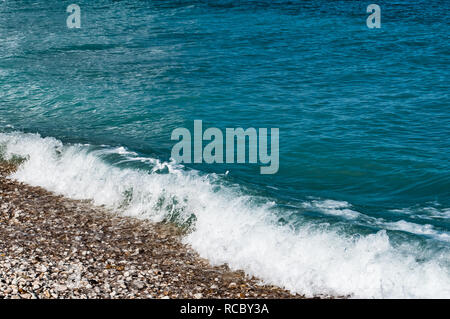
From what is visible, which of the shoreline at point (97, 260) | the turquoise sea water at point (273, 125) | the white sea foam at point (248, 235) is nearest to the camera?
the shoreline at point (97, 260)

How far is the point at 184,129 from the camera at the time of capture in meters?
22.1

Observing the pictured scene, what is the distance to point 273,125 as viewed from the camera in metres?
22.0

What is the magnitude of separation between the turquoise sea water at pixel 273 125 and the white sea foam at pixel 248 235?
0.13ft

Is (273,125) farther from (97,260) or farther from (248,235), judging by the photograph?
(97,260)

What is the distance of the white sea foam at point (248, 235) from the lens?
41.0 ft

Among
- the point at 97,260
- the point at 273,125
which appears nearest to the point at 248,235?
the point at 97,260

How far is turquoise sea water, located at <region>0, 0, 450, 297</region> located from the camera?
13.8 meters

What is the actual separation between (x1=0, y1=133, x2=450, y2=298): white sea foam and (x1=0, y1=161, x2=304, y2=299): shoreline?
1.74ft

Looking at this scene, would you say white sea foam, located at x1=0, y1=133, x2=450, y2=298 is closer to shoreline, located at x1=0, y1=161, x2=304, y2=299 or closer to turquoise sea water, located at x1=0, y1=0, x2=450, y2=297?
turquoise sea water, located at x1=0, y1=0, x2=450, y2=297

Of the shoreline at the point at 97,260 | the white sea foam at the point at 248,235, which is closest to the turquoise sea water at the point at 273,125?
the white sea foam at the point at 248,235

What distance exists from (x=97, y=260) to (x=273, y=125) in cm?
1041

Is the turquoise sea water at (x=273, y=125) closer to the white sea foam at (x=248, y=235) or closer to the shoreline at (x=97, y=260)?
the white sea foam at (x=248, y=235)

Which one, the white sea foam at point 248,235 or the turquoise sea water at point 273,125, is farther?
the turquoise sea water at point 273,125
